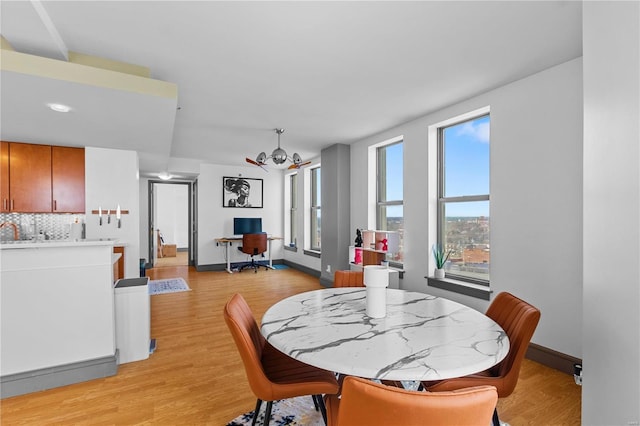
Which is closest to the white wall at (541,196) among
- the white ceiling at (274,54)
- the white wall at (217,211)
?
the white ceiling at (274,54)

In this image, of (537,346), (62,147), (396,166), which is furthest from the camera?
(396,166)

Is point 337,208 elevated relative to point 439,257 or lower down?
elevated

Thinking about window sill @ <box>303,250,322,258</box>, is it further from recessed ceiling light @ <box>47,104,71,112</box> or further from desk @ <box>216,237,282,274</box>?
recessed ceiling light @ <box>47,104,71,112</box>

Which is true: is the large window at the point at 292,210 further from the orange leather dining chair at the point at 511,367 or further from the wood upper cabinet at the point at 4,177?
the orange leather dining chair at the point at 511,367

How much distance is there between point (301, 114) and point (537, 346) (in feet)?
11.7

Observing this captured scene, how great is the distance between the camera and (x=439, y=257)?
3916 mm

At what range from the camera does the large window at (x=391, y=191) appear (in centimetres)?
478

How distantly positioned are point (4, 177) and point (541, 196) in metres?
6.36

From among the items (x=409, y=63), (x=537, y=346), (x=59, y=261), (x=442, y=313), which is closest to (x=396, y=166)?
(x=409, y=63)

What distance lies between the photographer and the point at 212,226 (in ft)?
24.9

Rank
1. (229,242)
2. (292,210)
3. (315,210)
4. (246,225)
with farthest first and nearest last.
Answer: (292,210) → (246,225) → (315,210) → (229,242)

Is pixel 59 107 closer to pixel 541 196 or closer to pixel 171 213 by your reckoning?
pixel 541 196

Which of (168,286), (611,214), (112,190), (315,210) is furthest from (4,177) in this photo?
(611,214)

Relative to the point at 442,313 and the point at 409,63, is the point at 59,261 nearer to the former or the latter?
the point at 442,313
